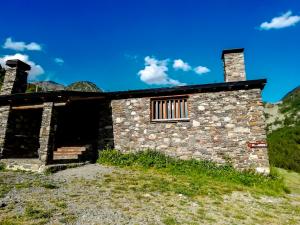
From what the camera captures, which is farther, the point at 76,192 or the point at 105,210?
the point at 76,192

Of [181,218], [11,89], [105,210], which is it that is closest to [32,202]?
[105,210]

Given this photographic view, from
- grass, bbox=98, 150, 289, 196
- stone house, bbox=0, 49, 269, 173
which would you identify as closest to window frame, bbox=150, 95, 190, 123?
stone house, bbox=0, 49, 269, 173

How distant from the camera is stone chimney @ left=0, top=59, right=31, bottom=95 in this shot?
46.6 feet

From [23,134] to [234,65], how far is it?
35.8ft

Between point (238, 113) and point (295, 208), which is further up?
point (238, 113)

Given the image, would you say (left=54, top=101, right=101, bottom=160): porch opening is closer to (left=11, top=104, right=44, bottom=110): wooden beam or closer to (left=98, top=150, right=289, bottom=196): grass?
(left=11, top=104, right=44, bottom=110): wooden beam

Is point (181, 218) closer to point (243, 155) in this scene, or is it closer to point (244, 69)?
point (243, 155)

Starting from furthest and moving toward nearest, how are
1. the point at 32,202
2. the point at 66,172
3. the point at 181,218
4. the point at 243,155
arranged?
the point at 243,155
the point at 66,172
the point at 32,202
the point at 181,218

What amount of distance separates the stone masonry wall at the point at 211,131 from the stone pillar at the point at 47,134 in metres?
2.99

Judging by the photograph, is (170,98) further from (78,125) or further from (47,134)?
(47,134)

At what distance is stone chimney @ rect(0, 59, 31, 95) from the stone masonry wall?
6.57 metres

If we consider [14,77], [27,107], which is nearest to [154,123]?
[27,107]

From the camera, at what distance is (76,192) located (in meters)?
7.11

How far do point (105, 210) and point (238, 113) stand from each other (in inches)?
294
